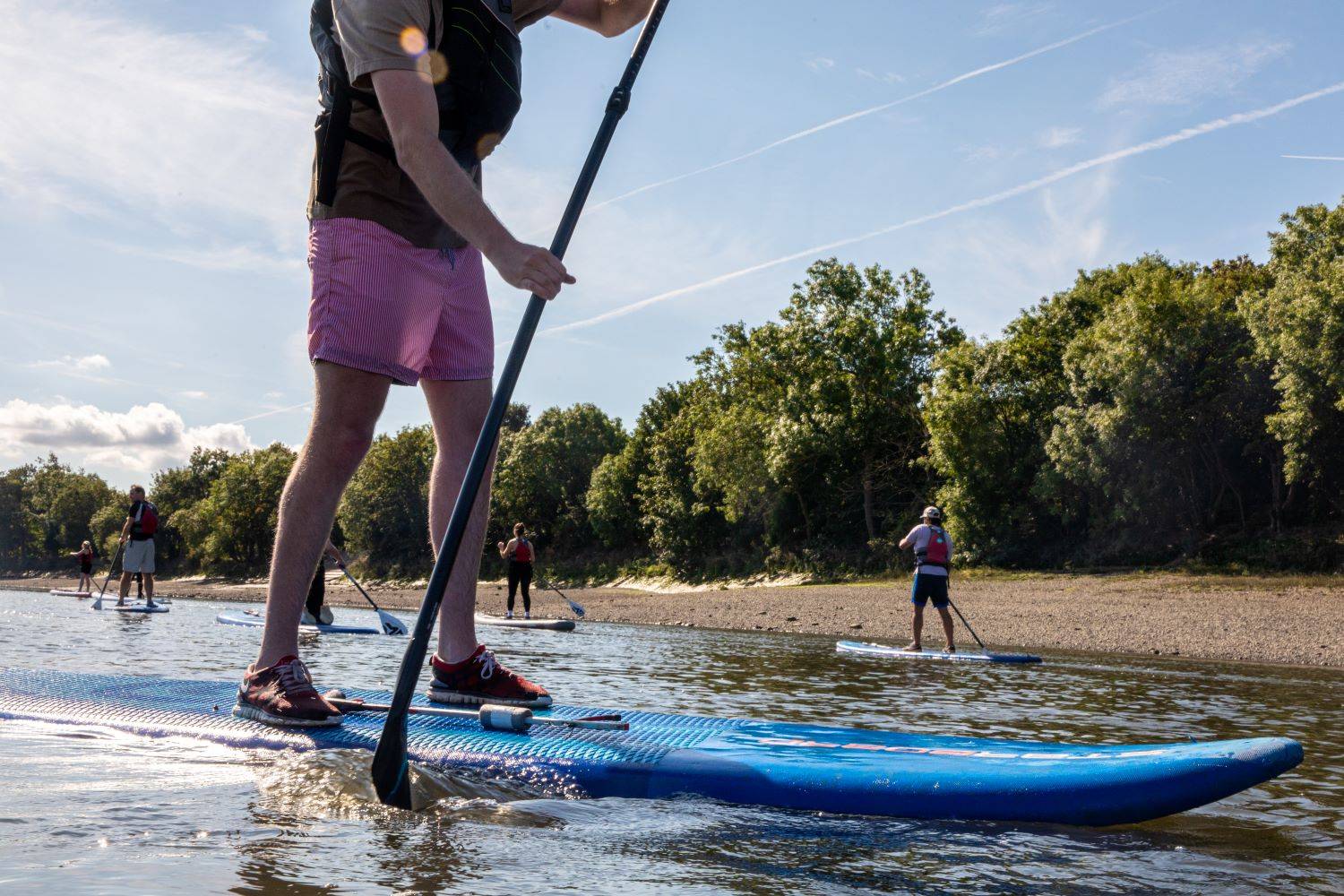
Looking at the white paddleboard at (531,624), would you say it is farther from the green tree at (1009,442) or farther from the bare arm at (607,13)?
the green tree at (1009,442)

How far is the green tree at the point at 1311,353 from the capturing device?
30.8 metres

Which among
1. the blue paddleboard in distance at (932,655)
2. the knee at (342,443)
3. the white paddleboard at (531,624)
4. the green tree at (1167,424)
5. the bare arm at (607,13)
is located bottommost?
the white paddleboard at (531,624)

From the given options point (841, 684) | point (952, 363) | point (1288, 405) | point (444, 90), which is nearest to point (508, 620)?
point (841, 684)

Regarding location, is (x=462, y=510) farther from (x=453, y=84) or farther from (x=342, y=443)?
(x=453, y=84)

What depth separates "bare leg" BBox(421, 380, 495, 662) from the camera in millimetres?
3721

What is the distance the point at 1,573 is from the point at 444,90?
451 feet

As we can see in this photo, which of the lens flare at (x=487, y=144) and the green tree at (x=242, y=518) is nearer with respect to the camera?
the lens flare at (x=487, y=144)

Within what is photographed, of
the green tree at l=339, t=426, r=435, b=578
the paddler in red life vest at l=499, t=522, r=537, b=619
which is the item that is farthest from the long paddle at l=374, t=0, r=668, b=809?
the green tree at l=339, t=426, r=435, b=578

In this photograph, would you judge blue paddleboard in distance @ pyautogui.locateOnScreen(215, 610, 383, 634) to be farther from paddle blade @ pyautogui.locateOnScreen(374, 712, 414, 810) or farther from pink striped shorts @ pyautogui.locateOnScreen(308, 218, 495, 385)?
paddle blade @ pyautogui.locateOnScreen(374, 712, 414, 810)

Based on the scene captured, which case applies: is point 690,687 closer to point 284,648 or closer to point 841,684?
point 841,684

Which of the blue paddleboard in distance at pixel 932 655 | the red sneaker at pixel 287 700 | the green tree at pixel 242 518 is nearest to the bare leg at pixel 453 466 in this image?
the red sneaker at pixel 287 700

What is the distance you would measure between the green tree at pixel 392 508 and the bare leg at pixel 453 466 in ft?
226

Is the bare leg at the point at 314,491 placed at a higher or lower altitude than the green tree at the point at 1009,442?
lower

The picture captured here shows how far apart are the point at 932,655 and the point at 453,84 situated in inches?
429
